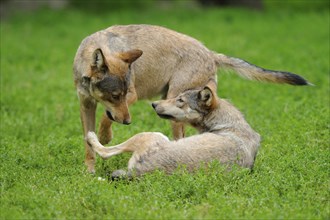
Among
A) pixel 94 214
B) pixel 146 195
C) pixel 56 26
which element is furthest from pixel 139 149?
pixel 56 26

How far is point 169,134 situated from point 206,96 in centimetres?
169

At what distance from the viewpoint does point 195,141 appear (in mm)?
7441

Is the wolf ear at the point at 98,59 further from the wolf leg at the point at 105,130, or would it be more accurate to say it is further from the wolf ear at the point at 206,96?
the wolf ear at the point at 206,96

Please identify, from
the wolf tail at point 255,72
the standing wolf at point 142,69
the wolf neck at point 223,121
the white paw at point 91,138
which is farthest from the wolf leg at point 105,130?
the wolf tail at point 255,72

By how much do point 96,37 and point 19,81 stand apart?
205 inches

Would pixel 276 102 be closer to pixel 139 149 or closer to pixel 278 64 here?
pixel 278 64

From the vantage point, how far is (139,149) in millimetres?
7316

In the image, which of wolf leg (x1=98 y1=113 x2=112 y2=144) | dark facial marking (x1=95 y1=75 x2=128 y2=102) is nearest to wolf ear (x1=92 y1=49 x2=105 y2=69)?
dark facial marking (x1=95 y1=75 x2=128 y2=102)

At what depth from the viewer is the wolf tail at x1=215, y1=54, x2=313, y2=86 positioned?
8.55m

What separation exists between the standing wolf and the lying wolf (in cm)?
33

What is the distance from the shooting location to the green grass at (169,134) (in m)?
6.44

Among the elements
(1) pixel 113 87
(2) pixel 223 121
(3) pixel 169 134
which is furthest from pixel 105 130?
(2) pixel 223 121

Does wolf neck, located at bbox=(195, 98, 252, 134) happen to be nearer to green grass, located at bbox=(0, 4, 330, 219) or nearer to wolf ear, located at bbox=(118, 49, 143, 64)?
green grass, located at bbox=(0, 4, 330, 219)

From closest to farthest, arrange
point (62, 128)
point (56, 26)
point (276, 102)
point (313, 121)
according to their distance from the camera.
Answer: point (313, 121) → point (62, 128) → point (276, 102) → point (56, 26)
